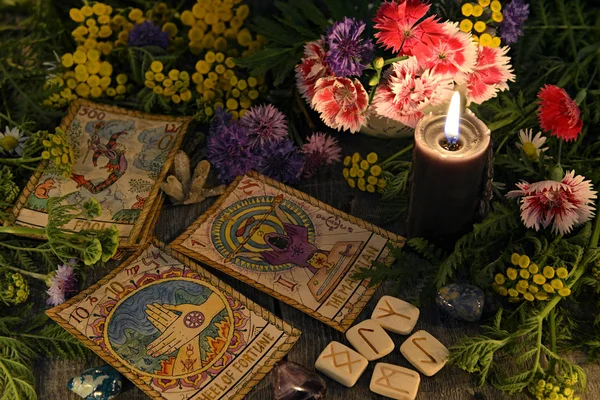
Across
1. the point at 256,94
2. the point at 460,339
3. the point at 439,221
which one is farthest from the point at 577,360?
the point at 256,94

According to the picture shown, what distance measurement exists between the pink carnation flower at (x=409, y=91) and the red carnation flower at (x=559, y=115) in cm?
18

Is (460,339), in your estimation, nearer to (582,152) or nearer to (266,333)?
(266,333)

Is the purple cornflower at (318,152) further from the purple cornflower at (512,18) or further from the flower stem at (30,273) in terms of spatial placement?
the flower stem at (30,273)

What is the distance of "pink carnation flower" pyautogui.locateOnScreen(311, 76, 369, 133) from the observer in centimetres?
127

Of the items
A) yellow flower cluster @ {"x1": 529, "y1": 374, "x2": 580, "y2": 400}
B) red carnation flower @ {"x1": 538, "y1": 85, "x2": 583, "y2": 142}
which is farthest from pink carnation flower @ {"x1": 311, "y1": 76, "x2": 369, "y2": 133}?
yellow flower cluster @ {"x1": 529, "y1": 374, "x2": 580, "y2": 400}

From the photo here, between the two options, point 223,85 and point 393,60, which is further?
point 223,85

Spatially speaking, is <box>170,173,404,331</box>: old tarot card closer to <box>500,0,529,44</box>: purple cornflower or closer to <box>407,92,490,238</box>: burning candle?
<box>407,92,490,238</box>: burning candle

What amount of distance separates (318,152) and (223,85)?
0.27 m

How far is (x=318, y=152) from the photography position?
1.46 m

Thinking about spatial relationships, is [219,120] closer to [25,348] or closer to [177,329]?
[177,329]

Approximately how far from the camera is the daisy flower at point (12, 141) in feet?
4.76

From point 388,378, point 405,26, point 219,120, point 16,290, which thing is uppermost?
point 405,26

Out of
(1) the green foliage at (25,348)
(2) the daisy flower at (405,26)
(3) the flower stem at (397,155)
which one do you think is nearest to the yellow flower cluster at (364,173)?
(3) the flower stem at (397,155)

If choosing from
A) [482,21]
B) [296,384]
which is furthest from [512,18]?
[296,384]
